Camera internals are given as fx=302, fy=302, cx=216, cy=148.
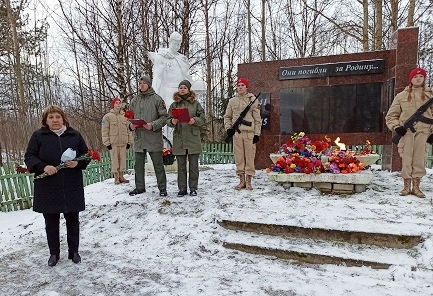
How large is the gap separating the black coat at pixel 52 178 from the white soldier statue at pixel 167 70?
4.79 meters

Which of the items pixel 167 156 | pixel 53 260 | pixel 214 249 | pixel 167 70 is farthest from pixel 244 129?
pixel 167 70

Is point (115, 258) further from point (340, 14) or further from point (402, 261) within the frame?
point (340, 14)

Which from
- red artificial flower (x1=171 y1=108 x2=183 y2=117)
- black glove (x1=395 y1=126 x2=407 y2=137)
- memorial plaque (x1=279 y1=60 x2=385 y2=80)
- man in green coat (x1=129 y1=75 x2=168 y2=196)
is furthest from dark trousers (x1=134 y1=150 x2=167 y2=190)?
memorial plaque (x1=279 y1=60 x2=385 y2=80)

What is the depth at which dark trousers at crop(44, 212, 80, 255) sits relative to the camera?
10.5 feet

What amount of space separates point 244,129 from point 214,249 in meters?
2.39

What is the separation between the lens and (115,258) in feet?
11.3

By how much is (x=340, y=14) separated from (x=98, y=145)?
15.5 m

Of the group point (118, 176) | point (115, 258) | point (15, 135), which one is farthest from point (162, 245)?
point (15, 135)

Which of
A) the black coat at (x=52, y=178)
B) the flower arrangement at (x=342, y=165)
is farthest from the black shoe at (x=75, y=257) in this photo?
the flower arrangement at (x=342, y=165)

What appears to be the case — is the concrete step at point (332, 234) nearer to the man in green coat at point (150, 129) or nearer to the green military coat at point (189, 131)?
the green military coat at point (189, 131)

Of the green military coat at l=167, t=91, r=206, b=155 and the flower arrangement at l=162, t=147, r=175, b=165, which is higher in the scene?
the green military coat at l=167, t=91, r=206, b=155

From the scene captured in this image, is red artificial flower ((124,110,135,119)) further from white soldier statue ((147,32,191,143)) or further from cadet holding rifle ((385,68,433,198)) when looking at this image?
cadet holding rifle ((385,68,433,198))

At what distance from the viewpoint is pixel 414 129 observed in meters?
4.47

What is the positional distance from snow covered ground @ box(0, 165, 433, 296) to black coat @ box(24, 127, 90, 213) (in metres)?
0.71
